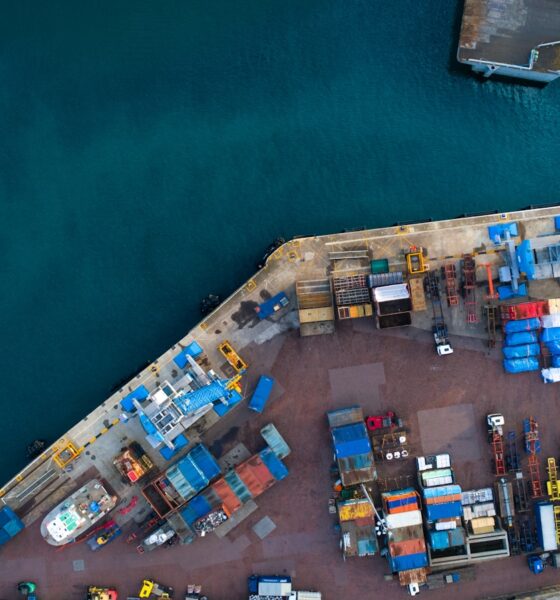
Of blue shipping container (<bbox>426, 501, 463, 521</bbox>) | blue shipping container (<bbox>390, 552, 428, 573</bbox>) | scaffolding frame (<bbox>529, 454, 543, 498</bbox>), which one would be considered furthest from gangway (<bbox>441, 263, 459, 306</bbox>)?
blue shipping container (<bbox>390, 552, 428, 573</bbox>)

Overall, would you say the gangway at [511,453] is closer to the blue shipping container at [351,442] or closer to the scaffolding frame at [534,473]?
the scaffolding frame at [534,473]

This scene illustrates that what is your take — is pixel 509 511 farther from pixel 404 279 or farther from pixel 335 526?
pixel 404 279

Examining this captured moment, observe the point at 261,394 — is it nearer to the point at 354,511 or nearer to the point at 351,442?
the point at 351,442

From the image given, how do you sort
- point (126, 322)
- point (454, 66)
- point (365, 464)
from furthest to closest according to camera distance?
point (454, 66), point (126, 322), point (365, 464)

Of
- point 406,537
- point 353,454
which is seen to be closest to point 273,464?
point 353,454

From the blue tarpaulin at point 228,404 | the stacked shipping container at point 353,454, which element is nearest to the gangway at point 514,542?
the stacked shipping container at point 353,454

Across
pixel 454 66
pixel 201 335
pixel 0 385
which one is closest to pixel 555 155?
pixel 454 66
